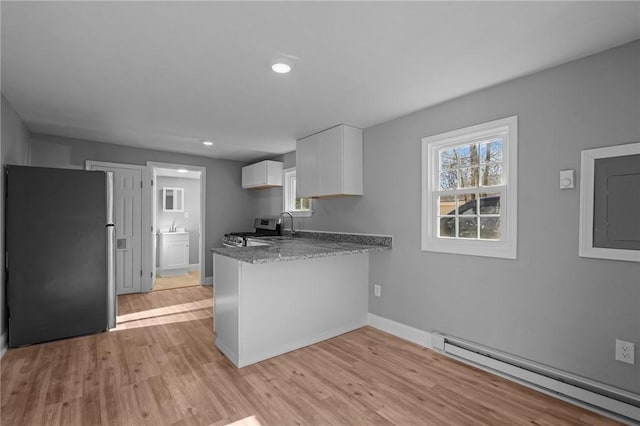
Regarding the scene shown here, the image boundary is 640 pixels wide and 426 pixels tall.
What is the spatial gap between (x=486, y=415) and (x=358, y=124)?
289 centimetres

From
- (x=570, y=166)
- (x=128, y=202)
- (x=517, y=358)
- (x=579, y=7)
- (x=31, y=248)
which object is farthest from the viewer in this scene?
(x=128, y=202)

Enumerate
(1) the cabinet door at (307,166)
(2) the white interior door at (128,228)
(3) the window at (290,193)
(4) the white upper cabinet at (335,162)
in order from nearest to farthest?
(4) the white upper cabinet at (335,162)
(1) the cabinet door at (307,166)
(2) the white interior door at (128,228)
(3) the window at (290,193)

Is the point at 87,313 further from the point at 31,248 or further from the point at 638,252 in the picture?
the point at 638,252

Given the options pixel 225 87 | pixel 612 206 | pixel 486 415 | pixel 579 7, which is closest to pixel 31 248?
pixel 225 87

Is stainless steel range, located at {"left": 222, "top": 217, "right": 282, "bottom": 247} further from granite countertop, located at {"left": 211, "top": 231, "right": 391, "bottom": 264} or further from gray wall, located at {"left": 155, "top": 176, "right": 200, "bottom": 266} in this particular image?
gray wall, located at {"left": 155, "top": 176, "right": 200, "bottom": 266}

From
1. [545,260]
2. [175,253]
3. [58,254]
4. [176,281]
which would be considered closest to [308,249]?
[545,260]

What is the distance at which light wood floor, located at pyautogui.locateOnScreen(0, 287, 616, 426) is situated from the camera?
198 centimetres

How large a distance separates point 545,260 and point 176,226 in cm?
687

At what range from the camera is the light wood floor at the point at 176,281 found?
5.66m

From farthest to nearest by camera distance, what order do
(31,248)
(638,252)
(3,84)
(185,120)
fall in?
(185,120) → (31,248) → (3,84) → (638,252)

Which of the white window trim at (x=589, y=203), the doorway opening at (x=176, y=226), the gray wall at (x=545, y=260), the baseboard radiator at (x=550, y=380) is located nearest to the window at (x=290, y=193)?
the doorway opening at (x=176, y=226)

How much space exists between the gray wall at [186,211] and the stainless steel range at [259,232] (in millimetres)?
1849

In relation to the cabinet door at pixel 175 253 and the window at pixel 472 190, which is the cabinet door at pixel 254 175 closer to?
the cabinet door at pixel 175 253

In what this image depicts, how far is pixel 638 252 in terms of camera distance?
1889 mm
